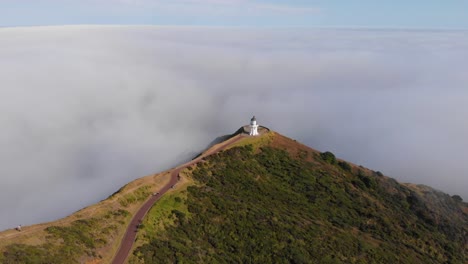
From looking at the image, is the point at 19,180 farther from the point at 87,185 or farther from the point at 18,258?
the point at 18,258

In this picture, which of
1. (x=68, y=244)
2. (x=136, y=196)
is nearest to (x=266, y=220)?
(x=136, y=196)

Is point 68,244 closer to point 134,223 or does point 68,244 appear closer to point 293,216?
point 134,223

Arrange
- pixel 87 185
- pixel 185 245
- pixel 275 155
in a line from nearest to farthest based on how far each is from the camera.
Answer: pixel 185 245 < pixel 275 155 < pixel 87 185

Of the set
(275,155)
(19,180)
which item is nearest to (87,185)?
(19,180)

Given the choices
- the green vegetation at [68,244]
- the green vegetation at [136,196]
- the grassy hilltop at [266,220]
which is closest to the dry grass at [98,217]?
the grassy hilltop at [266,220]

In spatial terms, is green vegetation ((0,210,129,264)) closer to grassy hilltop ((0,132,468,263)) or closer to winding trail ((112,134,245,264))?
grassy hilltop ((0,132,468,263))
